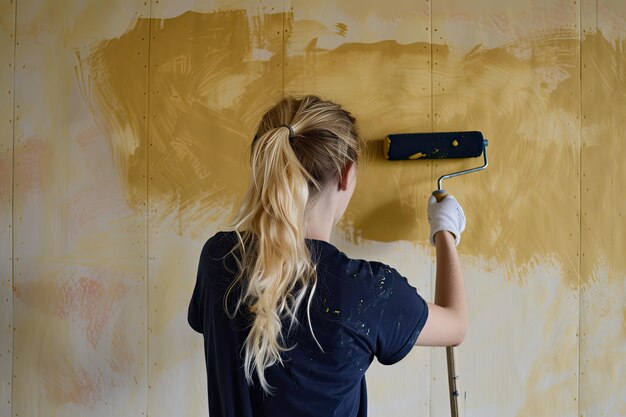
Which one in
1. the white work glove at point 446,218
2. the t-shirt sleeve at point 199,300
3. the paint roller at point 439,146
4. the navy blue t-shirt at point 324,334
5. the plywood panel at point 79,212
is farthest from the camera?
the plywood panel at point 79,212

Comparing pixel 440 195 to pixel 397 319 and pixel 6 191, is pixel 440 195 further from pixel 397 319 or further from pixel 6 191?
pixel 6 191

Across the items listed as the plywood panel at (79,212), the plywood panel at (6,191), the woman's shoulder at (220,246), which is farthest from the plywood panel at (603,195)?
the plywood panel at (6,191)

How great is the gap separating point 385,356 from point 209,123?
903 mm

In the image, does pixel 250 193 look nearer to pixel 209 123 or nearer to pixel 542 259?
pixel 209 123

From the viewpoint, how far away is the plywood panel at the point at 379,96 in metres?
1.36

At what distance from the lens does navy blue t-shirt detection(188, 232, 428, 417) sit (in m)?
0.77

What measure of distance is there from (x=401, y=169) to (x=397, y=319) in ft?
2.17

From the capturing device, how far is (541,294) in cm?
136

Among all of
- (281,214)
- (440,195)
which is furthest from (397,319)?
(440,195)

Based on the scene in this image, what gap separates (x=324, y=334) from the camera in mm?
766

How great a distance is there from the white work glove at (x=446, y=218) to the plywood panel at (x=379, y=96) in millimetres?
171

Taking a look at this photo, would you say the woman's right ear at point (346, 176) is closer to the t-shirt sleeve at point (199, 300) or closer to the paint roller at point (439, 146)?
the t-shirt sleeve at point (199, 300)

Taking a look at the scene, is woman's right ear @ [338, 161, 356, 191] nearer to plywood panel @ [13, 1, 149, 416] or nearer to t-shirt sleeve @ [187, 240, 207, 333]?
t-shirt sleeve @ [187, 240, 207, 333]

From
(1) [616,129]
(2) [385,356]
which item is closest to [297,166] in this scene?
(2) [385,356]
